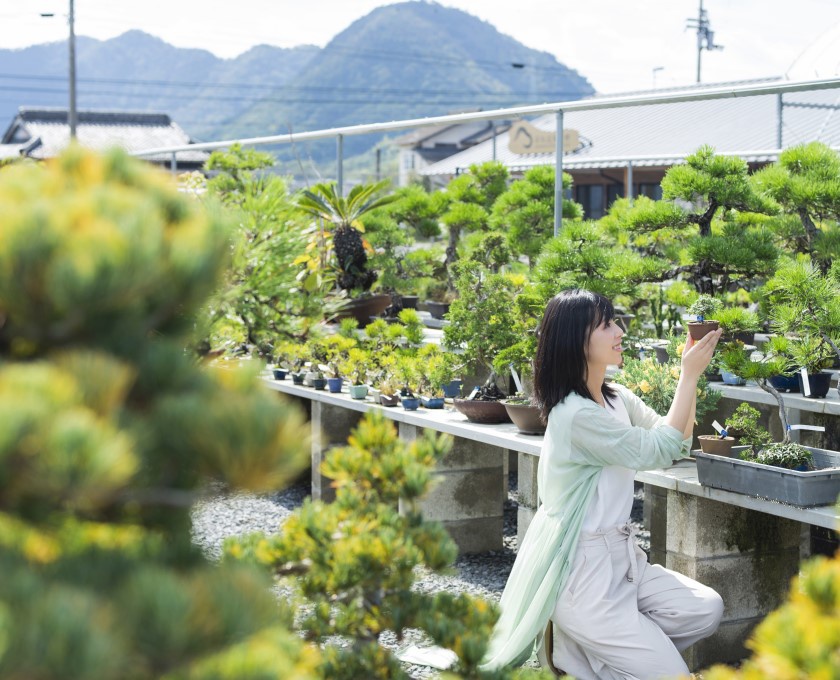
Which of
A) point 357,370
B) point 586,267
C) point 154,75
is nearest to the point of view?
point 586,267

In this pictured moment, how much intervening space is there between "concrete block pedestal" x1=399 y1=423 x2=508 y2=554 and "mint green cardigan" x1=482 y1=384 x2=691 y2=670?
6.03 ft

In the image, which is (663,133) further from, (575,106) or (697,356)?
(697,356)

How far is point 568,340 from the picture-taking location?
268 centimetres

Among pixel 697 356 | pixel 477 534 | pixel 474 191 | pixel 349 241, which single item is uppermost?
pixel 474 191

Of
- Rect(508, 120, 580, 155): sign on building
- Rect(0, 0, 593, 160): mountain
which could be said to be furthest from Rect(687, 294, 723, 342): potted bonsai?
Rect(0, 0, 593, 160): mountain

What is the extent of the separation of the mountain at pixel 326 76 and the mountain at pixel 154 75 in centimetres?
16

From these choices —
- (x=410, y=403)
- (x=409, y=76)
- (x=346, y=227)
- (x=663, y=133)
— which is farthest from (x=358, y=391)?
(x=409, y=76)

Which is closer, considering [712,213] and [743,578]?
[743,578]

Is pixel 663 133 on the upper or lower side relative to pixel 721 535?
upper

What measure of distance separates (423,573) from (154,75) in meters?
135

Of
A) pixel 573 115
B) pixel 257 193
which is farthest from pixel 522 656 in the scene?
pixel 573 115

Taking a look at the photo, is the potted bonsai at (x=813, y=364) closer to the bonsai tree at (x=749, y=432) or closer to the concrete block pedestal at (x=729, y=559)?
the bonsai tree at (x=749, y=432)

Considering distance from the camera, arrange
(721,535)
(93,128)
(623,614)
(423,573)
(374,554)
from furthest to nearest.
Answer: (93,128), (423,573), (721,535), (623,614), (374,554)

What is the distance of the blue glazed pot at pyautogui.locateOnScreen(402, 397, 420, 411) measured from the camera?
469 centimetres
